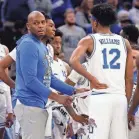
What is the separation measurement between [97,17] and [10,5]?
21.7 ft

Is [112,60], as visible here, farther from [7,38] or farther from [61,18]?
[61,18]

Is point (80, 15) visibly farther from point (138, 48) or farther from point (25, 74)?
point (25, 74)

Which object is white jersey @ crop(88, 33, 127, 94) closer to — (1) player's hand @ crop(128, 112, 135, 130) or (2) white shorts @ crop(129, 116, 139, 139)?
(1) player's hand @ crop(128, 112, 135, 130)

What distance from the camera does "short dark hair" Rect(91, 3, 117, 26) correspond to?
758 cm

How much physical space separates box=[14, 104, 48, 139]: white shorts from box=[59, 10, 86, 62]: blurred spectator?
6304 millimetres

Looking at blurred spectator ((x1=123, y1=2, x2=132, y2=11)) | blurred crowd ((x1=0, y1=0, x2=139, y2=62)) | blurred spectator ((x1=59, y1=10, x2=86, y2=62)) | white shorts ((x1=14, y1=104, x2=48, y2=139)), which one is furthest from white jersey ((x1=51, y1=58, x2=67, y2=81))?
blurred spectator ((x1=123, y1=2, x2=132, y2=11))

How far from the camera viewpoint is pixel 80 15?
14750 millimetres

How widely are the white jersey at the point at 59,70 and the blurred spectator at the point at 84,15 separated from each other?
18.1 ft

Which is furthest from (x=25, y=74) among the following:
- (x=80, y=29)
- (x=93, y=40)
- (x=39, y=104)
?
(x=80, y=29)

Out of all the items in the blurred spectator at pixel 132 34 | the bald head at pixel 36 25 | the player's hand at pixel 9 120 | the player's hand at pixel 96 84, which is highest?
the bald head at pixel 36 25

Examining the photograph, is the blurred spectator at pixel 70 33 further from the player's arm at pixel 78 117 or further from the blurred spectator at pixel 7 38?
the player's arm at pixel 78 117

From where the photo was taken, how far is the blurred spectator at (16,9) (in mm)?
13898

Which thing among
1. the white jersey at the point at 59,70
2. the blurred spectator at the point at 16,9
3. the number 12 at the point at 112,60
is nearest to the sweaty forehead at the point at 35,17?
the number 12 at the point at 112,60

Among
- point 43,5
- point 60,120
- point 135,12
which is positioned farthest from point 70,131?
point 135,12
